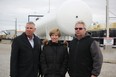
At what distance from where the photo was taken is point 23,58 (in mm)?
4844

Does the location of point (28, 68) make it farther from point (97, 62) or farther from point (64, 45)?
point (97, 62)

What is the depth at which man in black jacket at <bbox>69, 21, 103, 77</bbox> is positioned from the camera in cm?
452

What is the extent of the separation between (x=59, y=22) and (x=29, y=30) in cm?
566

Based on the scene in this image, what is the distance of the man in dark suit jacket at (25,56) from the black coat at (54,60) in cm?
15

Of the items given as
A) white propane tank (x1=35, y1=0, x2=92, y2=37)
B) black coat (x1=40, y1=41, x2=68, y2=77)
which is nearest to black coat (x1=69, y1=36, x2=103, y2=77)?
black coat (x1=40, y1=41, x2=68, y2=77)

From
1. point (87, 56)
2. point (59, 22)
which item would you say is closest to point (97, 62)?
point (87, 56)

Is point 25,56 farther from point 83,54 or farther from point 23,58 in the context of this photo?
point 83,54

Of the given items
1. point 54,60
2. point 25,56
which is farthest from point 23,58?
point 54,60

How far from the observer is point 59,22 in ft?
34.2

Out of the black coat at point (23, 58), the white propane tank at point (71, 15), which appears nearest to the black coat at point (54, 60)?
the black coat at point (23, 58)

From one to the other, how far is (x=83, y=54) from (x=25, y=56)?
0.95 metres

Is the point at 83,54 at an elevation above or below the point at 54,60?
above

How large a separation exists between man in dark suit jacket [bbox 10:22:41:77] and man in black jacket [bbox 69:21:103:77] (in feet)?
2.12

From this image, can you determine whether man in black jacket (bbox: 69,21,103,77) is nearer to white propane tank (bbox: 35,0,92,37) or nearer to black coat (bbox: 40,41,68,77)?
black coat (bbox: 40,41,68,77)
